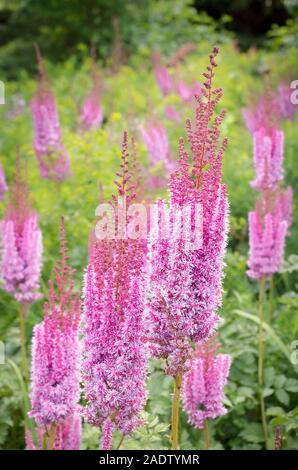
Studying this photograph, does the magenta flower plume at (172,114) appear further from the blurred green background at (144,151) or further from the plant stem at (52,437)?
the plant stem at (52,437)

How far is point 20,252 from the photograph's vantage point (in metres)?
3.66

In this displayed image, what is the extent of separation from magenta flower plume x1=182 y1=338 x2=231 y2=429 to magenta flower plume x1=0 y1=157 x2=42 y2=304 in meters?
1.10

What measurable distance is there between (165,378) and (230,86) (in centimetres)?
823

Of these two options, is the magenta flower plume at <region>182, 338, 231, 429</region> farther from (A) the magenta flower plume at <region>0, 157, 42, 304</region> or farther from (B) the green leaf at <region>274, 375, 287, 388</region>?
(A) the magenta flower plume at <region>0, 157, 42, 304</region>

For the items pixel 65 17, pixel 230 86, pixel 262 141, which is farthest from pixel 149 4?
pixel 262 141

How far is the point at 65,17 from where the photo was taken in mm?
14984

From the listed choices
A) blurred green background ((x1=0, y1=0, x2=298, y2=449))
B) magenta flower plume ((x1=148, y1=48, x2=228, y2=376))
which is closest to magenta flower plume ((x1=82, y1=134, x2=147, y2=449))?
magenta flower plume ((x1=148, y1=48, x2=228, y2=376))

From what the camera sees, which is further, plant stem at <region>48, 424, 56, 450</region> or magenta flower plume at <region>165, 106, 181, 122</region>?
magenta flower plume at <region>165, 106, 181, 122</region>

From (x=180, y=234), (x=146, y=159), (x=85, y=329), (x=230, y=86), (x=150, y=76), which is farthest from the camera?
(x=150, y=76)

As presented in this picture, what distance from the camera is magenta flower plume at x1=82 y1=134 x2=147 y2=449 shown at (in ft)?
7.66

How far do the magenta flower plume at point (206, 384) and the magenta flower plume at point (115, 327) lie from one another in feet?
2.05

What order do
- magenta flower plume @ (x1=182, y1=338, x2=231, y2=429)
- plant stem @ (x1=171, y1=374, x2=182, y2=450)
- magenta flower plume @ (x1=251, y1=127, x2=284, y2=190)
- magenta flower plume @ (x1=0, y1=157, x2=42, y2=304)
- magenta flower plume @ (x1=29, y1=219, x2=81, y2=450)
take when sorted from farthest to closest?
magenta flower plume @ (x1=251, y1=127, x2=284, y2=190)
magenta flower plume @ (x1=0, y1=157, x2=42, y2=304)
magenta flower plume @ (x1=182, y1=338, x2=231, y2=429)
magenta flower plume @ (x1=29, y1=219, x2=81, y2=450)
plant stem @ (x1=171, y1=374, x2=182, y2=450)

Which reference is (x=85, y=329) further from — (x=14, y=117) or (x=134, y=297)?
(x=14, y=117)

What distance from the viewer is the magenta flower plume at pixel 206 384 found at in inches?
119
